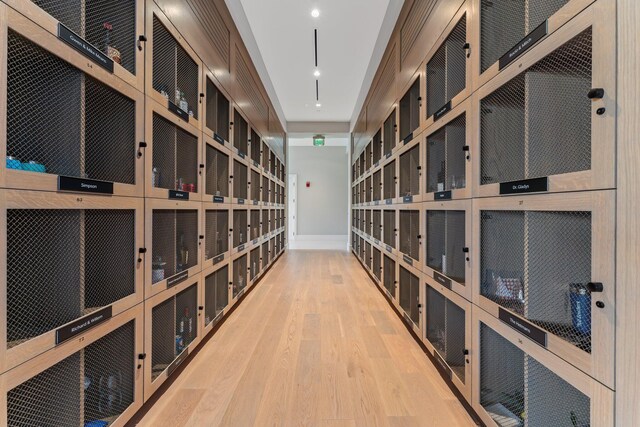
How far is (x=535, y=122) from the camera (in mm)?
1312

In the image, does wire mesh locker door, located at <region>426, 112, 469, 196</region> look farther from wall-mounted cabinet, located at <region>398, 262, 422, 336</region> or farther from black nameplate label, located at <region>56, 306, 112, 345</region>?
black nameplate label, located at <region>56, 306, 112, 345</region>

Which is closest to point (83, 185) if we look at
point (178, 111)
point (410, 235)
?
point (178, 111)

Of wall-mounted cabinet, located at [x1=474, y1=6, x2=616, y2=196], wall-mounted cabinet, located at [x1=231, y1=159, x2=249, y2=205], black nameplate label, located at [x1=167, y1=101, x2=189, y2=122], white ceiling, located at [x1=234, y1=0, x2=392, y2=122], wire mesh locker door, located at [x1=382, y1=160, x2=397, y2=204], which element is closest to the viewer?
wall-mounted cabinet, located at [x1=474, y1=6, x2=616, y2=196]

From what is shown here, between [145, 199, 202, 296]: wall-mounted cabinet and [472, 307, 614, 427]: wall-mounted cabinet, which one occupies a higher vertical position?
[145, 199, 202, 296]: wall-mounted cabinet

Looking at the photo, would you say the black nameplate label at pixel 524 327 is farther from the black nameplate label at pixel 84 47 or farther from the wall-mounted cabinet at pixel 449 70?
the black nameplate label at pixel 84 47

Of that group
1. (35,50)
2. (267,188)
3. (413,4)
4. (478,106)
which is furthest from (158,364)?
(267,188)

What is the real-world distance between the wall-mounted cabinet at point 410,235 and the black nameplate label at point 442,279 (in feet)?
1.11

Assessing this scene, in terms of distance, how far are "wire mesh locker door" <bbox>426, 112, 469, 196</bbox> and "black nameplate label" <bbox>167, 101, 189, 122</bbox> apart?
176 centimetres

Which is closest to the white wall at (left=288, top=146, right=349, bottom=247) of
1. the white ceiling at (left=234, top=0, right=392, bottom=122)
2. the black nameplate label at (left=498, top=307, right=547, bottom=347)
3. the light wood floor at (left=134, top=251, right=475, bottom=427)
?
the white ceiling at (left=234, top=0, right=392, bottom=122)

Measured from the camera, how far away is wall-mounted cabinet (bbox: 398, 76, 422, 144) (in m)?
2.82

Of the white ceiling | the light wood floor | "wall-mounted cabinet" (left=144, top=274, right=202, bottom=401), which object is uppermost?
the white ceiling

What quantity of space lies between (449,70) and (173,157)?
1.90m

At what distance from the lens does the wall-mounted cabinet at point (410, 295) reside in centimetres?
277

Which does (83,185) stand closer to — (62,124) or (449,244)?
(62,124)
